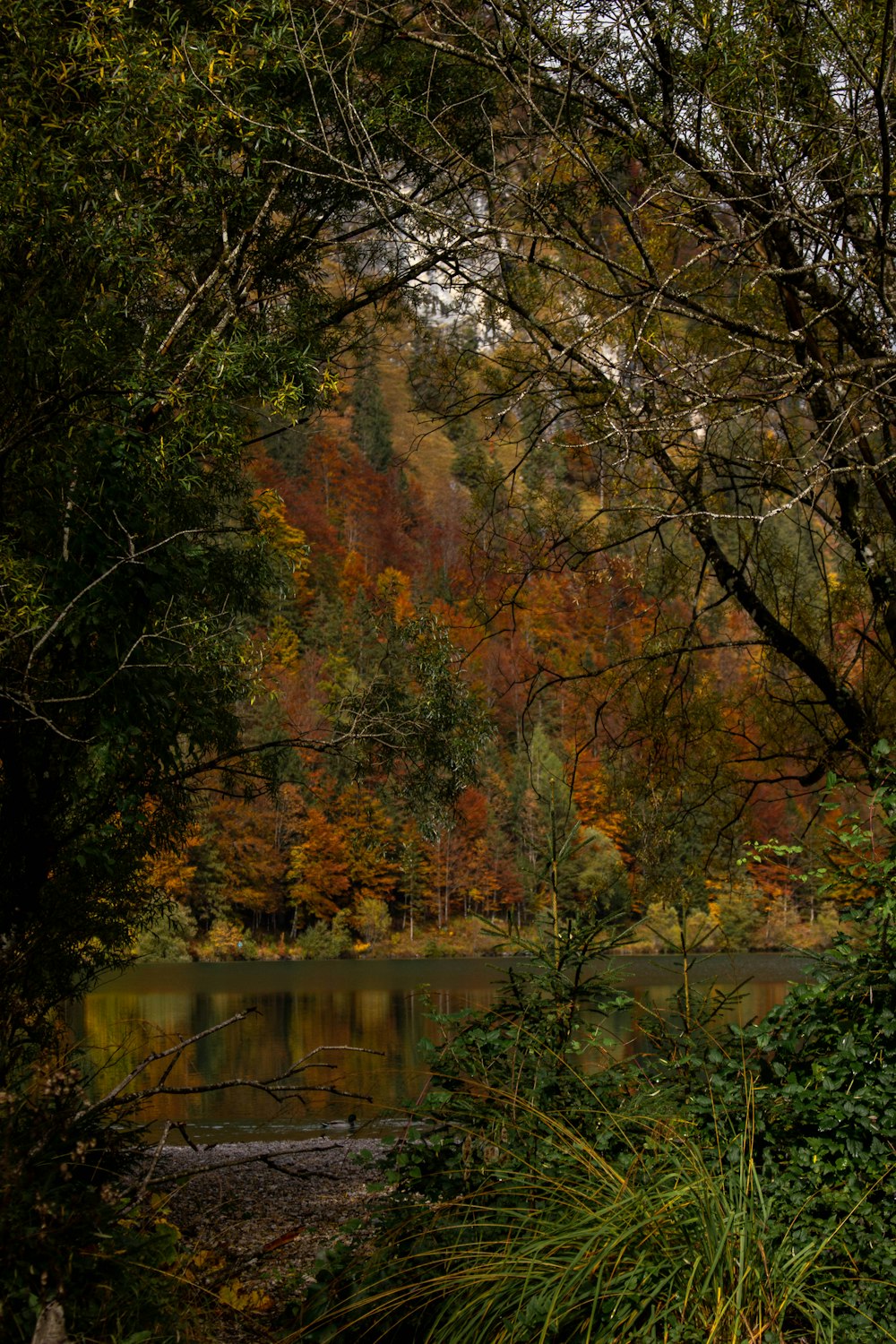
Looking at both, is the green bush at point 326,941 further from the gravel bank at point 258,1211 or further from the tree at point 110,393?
the tree at point 110,393

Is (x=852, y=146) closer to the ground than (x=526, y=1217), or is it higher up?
higher up

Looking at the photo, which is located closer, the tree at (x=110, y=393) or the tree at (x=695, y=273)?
the tree at (x=110, y=393)

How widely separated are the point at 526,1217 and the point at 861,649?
5.69 metres

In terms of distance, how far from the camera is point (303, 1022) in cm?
2045

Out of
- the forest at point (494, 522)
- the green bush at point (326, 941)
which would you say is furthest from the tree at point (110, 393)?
the green bush at point (326, 941)

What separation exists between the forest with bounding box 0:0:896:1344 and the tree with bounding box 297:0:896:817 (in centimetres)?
5

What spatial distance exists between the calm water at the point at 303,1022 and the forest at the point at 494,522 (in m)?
0.48

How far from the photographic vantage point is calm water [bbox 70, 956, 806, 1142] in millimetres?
8820

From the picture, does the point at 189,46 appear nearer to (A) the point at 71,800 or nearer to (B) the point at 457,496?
(A) the point at 71,800

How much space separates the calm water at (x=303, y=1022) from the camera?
347 inches

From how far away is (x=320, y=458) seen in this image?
2955 inches

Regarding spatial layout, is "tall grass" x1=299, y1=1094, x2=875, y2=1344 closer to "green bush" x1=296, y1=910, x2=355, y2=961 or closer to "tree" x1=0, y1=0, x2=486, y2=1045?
"tree" x1=0, y1=0, x2=486, y2=1045

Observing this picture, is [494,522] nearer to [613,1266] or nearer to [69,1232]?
[613,1266]

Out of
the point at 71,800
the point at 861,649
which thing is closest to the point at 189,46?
the point at 71,800
